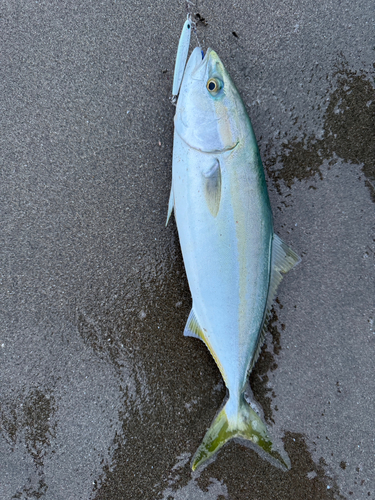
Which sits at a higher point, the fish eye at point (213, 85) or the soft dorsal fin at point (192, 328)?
the fish eye at point (213, 85)

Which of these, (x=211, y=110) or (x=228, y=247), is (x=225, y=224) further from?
(x=211, y=110)

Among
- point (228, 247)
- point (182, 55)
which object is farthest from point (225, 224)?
point (182, 55)

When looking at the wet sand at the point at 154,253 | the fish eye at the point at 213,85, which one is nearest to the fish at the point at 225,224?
the fish eye at the point at 213,85

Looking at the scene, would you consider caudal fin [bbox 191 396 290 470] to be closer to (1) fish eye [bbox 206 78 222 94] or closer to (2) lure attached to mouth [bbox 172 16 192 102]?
(1) fish eye [bbox 206 78 222 94]

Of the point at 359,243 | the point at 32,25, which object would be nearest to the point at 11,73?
the point at 32,25

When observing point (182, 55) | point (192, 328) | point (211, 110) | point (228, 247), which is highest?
point (182, 55)

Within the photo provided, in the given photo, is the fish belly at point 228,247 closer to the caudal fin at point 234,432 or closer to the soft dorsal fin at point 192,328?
the soft dorsal fin at point 192,328

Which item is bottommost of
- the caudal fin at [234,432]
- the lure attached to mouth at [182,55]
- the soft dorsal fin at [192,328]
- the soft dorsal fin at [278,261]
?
the caudal fin at [234,432]
